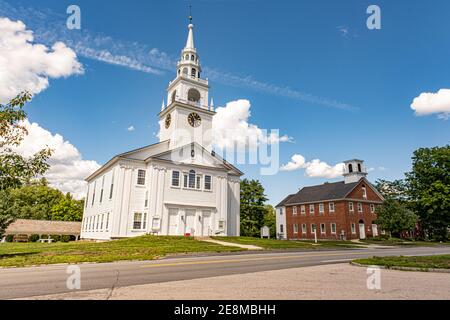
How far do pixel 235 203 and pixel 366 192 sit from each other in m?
25.1

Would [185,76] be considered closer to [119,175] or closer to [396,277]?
[119,175]

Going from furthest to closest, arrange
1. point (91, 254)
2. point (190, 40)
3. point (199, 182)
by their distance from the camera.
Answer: point (190, 40), point (199, 182), point (91, 254)

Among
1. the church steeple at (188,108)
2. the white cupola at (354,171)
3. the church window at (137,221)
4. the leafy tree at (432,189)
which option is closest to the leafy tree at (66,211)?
the church steeple at (188,108)

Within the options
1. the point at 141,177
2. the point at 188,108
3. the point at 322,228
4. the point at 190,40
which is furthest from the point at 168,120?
the point at 322,228

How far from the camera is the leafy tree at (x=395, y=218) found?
40.4 metres

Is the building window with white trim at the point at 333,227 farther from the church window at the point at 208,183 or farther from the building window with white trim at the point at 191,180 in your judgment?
the building window with white trim at the point at 191,180

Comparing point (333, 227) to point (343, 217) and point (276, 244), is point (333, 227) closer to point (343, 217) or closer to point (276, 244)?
point (343, 217)

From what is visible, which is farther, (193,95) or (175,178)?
(193,95)

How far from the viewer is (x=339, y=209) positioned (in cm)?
4600

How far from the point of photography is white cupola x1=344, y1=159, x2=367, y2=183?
48906mm

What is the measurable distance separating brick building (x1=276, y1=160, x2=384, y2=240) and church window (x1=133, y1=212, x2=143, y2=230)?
24.8m

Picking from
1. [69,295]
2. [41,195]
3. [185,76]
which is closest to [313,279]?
[69,295]

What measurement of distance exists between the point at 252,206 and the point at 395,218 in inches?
836

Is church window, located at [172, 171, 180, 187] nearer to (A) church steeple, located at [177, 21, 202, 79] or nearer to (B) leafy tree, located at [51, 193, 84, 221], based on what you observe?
(A) church steeple, located at [177, 21, 202, 79]
